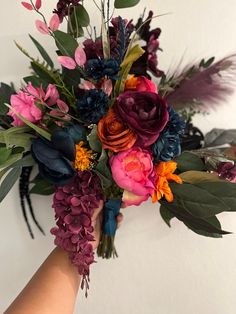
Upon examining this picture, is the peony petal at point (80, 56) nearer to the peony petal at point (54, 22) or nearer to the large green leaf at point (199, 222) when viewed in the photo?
the peony petal at point (54, 22)

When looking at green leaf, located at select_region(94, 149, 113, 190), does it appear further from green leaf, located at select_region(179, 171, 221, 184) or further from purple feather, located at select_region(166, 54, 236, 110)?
purple feather, located at select_region(166, 54, 236, 110)

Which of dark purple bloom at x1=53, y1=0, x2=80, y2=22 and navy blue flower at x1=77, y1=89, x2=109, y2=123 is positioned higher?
dark purple bloom at x1=53, y1=0, x2=80, y2=22

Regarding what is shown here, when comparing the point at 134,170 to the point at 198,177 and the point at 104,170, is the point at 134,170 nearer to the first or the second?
the point at 104,170

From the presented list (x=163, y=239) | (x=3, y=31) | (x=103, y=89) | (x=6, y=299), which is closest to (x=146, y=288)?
(x=163, y=239)

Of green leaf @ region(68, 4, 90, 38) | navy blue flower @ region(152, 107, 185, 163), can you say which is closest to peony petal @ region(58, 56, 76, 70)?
green leaf @ region(68, 4, 90, 38)

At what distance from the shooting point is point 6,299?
3.67ft

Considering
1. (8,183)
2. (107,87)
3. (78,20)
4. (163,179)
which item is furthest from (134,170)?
(78,20)

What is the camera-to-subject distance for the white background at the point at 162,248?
3.57 feet

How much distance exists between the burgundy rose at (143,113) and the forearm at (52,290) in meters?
0.38

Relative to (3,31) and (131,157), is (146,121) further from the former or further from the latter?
(3,31)

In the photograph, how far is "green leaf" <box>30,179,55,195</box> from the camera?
3.34ft

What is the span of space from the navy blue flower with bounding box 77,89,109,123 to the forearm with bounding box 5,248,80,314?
14.3 inches

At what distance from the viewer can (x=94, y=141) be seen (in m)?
0.77

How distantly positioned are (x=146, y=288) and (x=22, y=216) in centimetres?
43
